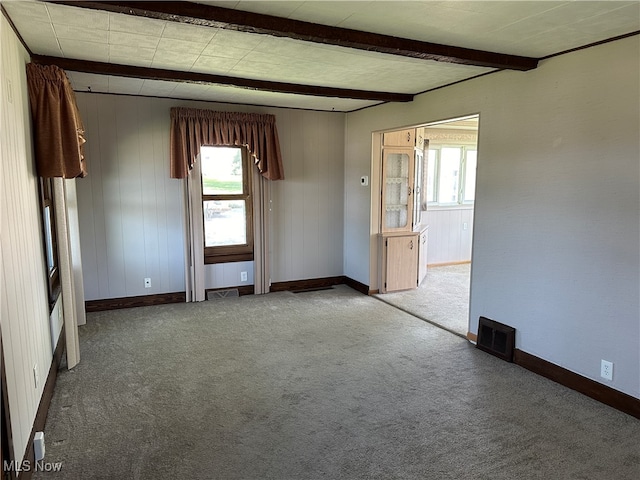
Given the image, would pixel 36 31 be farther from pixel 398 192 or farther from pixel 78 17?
pixel 398 192

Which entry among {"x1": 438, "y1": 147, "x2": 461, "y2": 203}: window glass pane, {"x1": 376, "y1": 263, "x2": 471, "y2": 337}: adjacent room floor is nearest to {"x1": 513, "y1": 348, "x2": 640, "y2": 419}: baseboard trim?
{"x1": 376, "y1": 263, "x2": 471, "y2": 337}: adjacent room floor

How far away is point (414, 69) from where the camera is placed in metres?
3.57

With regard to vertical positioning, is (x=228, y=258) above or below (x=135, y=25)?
below

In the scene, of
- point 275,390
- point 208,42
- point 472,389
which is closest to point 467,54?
point 208,42

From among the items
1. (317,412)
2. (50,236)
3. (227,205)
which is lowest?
(317,412)

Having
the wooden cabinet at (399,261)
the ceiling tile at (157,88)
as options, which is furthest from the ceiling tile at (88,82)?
the wooden cabinet at (399,261)

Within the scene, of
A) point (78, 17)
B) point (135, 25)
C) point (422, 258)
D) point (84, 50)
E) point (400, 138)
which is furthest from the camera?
point (422, 258)

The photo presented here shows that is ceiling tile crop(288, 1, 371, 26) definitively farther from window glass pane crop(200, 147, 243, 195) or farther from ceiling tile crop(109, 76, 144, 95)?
window glass pane crop(200, 147, 243, 195)

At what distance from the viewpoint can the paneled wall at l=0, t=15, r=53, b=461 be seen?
6.70 ft

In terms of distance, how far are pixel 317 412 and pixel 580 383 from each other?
191cm

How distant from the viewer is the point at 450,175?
25.4 ft

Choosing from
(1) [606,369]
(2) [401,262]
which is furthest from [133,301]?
(1) [606,369]

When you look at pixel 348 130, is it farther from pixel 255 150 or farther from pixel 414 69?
pixel 414 69

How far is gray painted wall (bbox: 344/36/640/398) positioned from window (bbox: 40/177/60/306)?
3.52 metres
